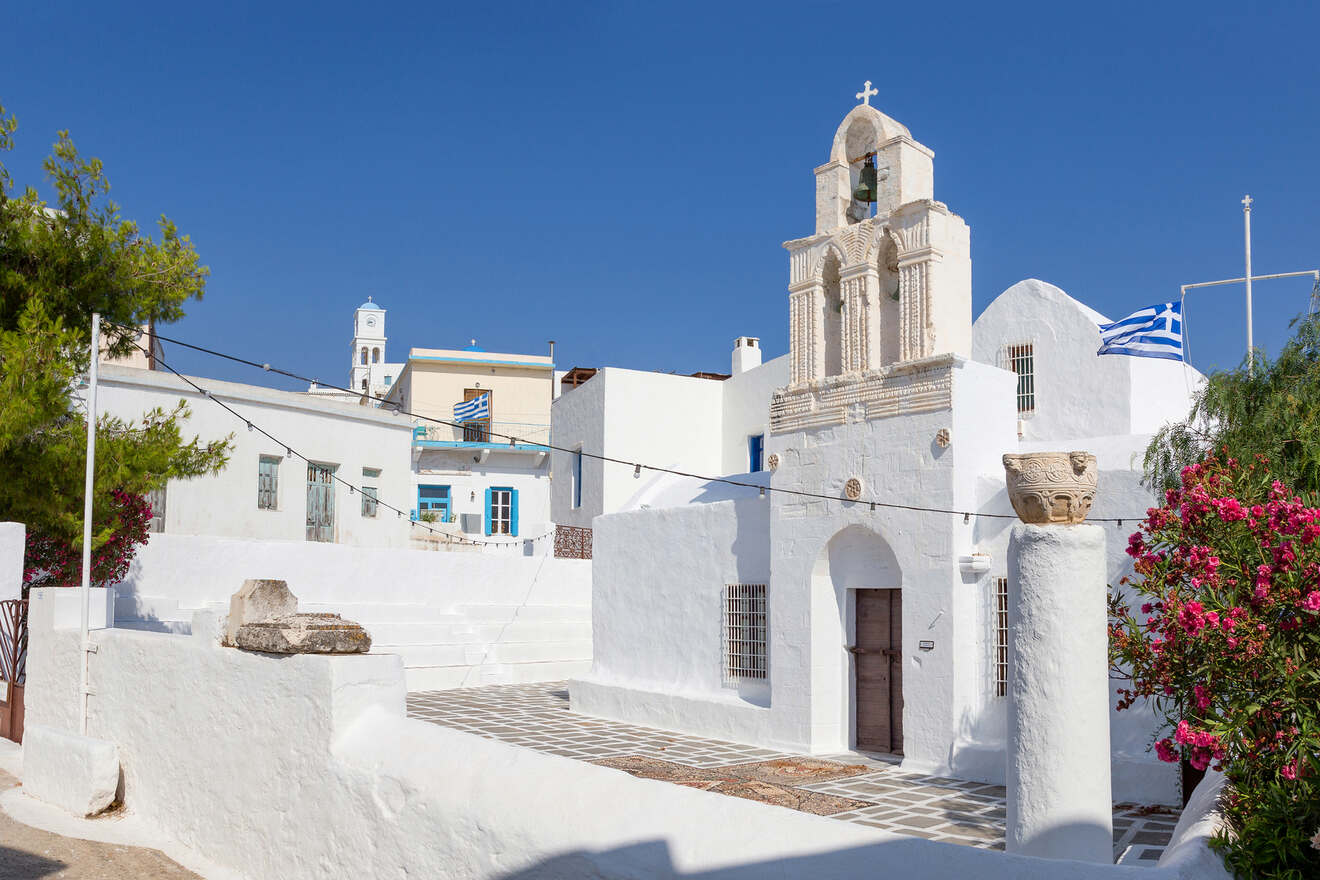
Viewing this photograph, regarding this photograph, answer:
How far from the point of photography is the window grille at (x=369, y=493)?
68.3 feet

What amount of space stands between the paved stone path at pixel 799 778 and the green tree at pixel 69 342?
16.0 feet

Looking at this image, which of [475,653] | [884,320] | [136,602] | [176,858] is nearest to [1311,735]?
[176,858]

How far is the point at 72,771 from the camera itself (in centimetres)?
738

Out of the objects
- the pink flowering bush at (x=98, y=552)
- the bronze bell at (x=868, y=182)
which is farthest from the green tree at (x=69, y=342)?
the bronze bell at (x=868, y=182)

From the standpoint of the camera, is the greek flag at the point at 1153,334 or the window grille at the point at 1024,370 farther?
the window grille at the point at 1024,370

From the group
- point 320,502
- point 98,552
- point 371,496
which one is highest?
point 371,496

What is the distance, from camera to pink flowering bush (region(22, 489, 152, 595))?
36.1 feet

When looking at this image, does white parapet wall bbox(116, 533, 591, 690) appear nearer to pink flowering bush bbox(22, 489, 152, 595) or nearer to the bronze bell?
pink flowering bush bbox(22, 489, 152, 595)

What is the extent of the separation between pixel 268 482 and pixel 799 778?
42.8 feet

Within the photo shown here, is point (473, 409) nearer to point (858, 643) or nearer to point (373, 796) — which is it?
point (858, 643)

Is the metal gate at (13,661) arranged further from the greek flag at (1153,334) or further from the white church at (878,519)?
the greek flag at (1153,334)

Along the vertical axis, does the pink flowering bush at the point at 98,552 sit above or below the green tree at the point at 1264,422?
below

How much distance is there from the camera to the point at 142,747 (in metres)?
7.19

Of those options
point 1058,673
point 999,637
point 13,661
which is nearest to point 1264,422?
point 999,637
